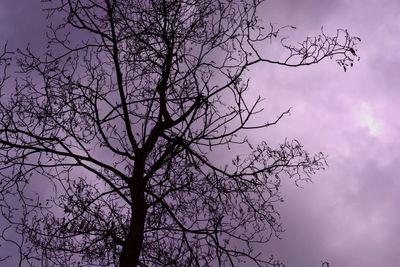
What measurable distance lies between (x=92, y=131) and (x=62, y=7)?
68.9 inches

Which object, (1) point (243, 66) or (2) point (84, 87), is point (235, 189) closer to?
(1) point (243, 66)

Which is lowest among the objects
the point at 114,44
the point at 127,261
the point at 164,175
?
the point at 127,261

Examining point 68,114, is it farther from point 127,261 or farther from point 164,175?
point 127,261

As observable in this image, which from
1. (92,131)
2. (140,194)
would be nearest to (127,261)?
(140,194)

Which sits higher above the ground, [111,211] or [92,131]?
[92,131]

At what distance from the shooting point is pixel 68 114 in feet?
30.1

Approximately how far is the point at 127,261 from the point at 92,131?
219 cm

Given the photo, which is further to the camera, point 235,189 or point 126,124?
point 235,189

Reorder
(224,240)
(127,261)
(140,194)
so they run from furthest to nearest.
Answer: (224,240) < (140,194) < (127,261)

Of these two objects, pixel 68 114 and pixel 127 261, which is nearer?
pixel 127 261

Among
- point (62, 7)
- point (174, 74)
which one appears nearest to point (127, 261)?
point (174, 74)

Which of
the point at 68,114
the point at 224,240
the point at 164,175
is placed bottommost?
the point at 224,240

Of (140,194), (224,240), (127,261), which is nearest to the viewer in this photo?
(127,261)

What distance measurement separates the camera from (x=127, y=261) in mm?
7746
